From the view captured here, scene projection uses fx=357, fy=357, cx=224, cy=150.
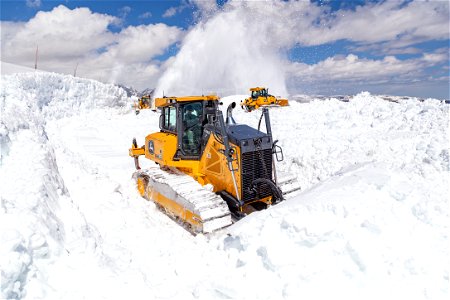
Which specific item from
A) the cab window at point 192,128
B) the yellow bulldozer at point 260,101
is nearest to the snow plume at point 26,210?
the cab window at point 192,128

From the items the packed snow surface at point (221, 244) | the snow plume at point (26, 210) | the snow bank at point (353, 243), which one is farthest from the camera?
the snow bank at point (353, 243)

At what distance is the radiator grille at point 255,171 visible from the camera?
6125 mm

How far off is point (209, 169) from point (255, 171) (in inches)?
38.3

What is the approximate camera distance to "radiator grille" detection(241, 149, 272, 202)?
6.12m

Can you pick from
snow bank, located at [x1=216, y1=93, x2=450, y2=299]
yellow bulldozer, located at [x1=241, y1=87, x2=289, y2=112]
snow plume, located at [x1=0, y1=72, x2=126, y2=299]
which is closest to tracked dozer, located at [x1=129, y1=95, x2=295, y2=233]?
snow bank, located at [x1=216, y1=93, x2=450, y2=299]

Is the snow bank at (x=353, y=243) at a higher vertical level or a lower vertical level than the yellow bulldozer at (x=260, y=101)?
lower

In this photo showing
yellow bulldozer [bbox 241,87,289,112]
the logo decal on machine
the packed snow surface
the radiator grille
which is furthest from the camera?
yellow bulldozer [bbox 241,87,289,112]

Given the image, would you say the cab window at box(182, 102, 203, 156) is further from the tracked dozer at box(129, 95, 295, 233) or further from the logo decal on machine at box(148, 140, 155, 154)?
the logo decal on machine at box(148, 140, 155, 154)

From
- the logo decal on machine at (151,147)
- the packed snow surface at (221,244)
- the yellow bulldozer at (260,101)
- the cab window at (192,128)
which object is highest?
the yellow bulldozer at (260,101)

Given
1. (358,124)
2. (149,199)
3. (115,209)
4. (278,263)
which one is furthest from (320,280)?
(358,124)

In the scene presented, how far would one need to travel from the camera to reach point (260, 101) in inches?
1064

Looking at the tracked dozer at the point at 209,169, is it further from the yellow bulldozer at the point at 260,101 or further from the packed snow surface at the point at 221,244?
the yellow bulldozer at the point at 260,101

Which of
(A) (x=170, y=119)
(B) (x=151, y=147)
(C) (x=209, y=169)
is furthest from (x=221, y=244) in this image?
(B) (x=151, y=147)

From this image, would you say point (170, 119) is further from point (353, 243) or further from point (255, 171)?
point (353, 243)
